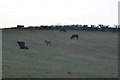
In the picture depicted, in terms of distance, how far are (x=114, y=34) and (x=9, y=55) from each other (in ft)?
162

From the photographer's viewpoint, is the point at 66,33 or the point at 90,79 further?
the point at 66,33

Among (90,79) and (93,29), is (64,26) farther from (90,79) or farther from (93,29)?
(90,79)

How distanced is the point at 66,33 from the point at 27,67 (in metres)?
49.9

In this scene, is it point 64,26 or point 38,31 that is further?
point 64,26

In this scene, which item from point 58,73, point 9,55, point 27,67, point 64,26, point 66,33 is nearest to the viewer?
point 58,73

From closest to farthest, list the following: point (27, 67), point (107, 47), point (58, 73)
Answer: point (58, 73), point (27, 67), point (107, 47)

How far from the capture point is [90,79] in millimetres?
26750

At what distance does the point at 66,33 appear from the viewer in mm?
81062

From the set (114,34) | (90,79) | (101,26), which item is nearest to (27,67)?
(90,79)

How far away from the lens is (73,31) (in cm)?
8500

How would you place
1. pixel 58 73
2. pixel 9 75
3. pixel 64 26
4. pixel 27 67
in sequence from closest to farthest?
pixel 9 75 → pixel 58 73 → pixel 27 67 → pixel 64 26

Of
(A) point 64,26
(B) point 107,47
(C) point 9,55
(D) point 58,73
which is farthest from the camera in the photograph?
(A) point 64,26

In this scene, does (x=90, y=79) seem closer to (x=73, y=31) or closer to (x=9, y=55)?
(x=9, y=55)

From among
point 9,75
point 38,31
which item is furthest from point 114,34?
point 9,75
